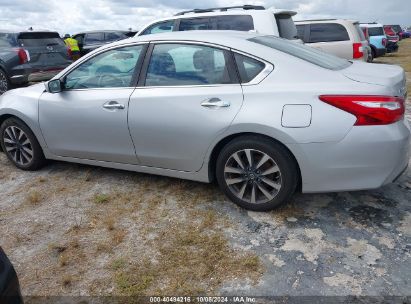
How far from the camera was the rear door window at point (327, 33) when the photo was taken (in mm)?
10290

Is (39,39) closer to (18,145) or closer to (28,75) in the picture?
(28,75)

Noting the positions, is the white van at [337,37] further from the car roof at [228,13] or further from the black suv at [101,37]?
the black suv at [101,37]

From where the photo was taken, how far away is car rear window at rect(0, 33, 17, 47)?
9.23 meters

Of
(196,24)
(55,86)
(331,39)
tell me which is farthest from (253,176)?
(331,39)

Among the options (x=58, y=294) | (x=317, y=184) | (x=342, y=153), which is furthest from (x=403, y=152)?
(x=58, y=294)

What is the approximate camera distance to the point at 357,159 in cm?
300

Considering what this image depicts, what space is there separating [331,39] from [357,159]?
826 centimetres

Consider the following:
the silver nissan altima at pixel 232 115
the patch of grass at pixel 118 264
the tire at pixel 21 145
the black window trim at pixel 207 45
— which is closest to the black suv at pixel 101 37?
the tire at pixel 21 145

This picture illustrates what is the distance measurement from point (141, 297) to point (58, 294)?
56 centimetres

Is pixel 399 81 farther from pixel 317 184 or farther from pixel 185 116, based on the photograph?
pixel 185 116

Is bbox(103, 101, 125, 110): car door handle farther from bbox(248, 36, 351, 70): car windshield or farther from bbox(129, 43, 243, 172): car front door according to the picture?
bbox(248, 36, 351, 70): car windshield

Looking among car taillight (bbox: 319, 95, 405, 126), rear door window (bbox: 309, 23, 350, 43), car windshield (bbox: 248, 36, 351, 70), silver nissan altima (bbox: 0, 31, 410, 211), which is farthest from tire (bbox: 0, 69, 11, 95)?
car taillight (bbox: 319, 95, 405, 126)

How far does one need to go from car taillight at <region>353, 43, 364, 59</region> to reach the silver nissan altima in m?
6.81

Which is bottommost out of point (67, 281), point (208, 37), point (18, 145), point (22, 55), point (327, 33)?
point (67, 281)
